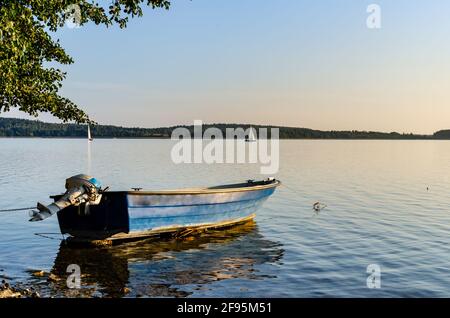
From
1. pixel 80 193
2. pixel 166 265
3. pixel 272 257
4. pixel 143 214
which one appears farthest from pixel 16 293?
pixel 272 257

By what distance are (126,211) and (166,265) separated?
2.84m

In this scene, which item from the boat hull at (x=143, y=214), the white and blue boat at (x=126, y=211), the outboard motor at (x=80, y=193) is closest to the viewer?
the outboard motor at (x=80, y=193)

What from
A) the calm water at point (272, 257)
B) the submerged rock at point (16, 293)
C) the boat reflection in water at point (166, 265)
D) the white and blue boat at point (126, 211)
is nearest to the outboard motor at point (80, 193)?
the white and blue boat at point (126, 211)

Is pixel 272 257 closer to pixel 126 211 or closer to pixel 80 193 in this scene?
pixel 126 211

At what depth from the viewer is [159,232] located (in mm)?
19812

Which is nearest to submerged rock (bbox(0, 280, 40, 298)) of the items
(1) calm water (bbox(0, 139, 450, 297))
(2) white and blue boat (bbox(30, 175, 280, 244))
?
(1) calm water (bbox(0, 139, 450, 297))

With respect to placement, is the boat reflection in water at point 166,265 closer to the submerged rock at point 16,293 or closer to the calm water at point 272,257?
the calm water at point 272,257

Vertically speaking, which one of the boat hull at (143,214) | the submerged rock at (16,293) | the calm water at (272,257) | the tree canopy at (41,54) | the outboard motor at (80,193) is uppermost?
the tree canopy at (41,54)

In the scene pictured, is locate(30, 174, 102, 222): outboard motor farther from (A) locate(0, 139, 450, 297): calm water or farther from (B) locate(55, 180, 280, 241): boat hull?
(A) locate(0, 139, 450, 297): calm water

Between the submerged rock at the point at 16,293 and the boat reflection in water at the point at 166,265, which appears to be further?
the boat reflection in water at the point at 166,265

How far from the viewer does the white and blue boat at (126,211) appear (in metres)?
17.4

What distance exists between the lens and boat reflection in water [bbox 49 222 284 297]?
1384 centimetres

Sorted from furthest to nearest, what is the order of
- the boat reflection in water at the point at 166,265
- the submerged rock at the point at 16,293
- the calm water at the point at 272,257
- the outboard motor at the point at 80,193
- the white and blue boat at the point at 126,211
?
the white and blue boat at the point at 126,211 < the outboard motor at the point at 80,193 < the calm water at the point at 272,257 < the boat reflection in water at the point at 166,265 < the submerged rock at the point at 16,293

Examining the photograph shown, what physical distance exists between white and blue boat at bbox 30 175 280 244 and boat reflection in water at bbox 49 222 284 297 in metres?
0.56
